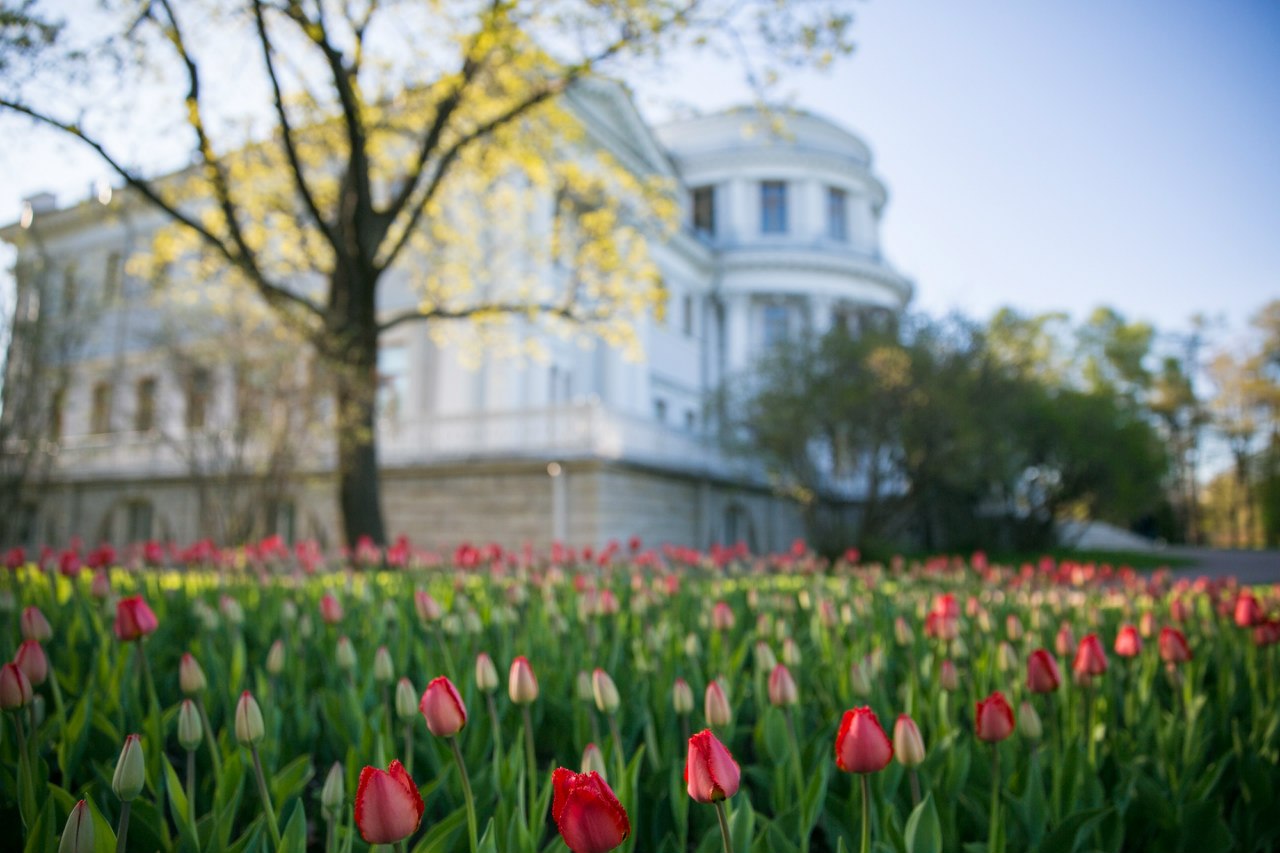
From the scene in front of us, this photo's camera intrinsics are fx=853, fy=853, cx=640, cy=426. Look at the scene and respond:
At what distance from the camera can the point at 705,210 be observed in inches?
1443

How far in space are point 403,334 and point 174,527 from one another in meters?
6.92

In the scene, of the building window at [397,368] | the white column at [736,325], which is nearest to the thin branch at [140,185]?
the building window at [397,368]

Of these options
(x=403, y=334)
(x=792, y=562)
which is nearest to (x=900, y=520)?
(x=403, y=334)

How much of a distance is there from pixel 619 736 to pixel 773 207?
35.7 meters

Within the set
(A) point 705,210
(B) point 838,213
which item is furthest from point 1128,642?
(B) point 838,213

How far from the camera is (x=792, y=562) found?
6.77 meters

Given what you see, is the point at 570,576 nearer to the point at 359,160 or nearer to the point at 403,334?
the point at 359,160

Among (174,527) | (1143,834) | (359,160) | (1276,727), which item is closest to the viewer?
(1143,834)

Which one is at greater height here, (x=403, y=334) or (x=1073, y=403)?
(x=403, y=334)

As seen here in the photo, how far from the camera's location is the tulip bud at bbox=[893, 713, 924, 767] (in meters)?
1.58

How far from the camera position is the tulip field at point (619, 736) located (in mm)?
1540

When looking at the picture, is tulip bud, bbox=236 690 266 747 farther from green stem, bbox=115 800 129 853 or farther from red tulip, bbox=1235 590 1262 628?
red tulip, bbox=1235 590 1262 628

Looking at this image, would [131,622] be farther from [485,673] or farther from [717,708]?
[717,708]

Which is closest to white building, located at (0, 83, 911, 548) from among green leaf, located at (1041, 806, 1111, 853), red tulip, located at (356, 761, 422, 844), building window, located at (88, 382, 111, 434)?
building window, located at (88, 382, 111, 434)
